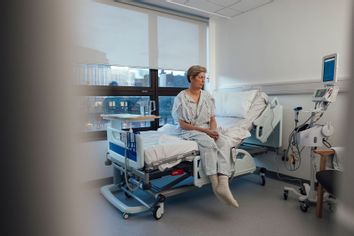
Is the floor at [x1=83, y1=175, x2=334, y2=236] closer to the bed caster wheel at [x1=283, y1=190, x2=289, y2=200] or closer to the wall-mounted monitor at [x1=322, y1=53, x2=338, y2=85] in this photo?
the bed caster wheel at [x1=283, y1=190, x2=289, y2=200]

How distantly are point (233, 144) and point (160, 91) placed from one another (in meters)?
1.56

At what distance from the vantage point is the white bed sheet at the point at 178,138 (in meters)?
2.08

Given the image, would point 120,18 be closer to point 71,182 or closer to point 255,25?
point 255,25

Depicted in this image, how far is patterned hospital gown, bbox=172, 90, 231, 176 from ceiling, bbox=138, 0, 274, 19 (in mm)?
1363

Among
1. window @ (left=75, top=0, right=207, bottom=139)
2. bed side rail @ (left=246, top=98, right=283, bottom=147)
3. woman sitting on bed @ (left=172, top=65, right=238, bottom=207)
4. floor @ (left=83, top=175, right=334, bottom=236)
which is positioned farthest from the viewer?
window @ (left=75, top=0, right=207, bottom=139)

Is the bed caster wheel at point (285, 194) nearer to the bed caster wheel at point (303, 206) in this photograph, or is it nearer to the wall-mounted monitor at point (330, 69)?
the bed caster wheel at point (303, 206)

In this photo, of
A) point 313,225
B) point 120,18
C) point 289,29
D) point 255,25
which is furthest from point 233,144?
point 120,18

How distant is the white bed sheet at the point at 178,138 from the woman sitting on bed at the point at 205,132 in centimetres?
12

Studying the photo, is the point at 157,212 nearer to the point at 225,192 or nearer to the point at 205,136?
the point at 225,192

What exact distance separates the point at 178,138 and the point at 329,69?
149 centimetres

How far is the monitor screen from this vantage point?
6.72ft

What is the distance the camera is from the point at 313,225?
2.03 metres

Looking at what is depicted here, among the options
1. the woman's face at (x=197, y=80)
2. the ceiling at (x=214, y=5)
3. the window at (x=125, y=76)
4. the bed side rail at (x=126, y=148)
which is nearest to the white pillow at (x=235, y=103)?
the woman's face at (x=197, y=80)

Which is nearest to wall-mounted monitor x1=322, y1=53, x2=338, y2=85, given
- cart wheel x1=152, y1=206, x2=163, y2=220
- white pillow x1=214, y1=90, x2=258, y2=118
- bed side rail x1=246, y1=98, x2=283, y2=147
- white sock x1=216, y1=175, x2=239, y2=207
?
bed side rail x1=246, y1=98, x2=283, y2=147
